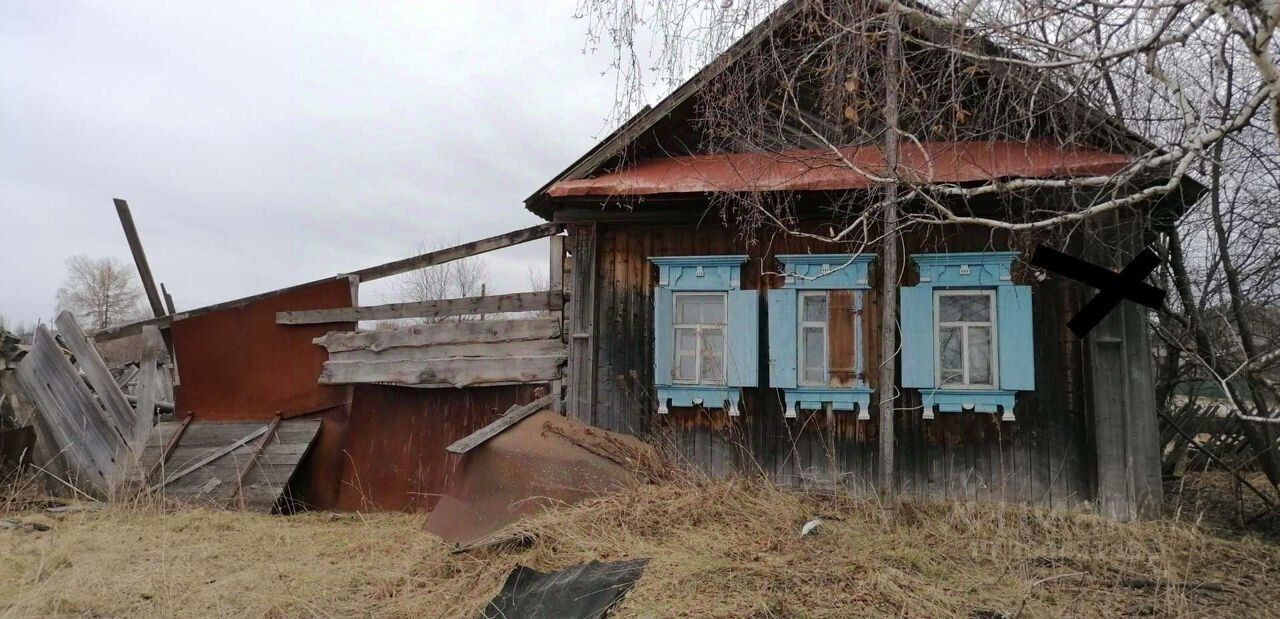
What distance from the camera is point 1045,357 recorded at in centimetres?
613

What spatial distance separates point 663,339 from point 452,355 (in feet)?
7.28

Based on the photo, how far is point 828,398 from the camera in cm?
637

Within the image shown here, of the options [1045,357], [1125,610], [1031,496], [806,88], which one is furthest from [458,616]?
[806,88]

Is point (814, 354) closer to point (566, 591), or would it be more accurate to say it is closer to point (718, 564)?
point (718, 564)

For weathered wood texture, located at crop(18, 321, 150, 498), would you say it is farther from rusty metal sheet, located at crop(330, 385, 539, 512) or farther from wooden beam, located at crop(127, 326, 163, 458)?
rusty metal sheet, located at crop(330, 385, 539, 512)

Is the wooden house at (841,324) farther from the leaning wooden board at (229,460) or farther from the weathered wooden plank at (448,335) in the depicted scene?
the leaning wooden board at (229,460)

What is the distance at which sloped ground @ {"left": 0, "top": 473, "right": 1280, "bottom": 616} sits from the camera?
4.08 metres

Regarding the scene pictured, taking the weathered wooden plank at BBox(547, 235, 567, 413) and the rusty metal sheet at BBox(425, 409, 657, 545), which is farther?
the weathered wooden plank at BBox(547, 235, 567, 413)

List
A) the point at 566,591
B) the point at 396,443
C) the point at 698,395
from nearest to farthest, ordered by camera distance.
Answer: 1. the point at 566,591
2. the point at 698,395
3. the point at 396,443

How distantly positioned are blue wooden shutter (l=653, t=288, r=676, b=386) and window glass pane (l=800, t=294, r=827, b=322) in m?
1.17

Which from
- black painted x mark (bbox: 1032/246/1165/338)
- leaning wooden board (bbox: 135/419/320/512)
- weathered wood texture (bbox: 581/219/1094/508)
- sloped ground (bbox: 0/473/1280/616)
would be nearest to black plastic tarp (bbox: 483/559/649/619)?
sloped ground (bbox: 0/473/1280/616)

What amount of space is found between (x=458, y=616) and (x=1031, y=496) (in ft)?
15.0

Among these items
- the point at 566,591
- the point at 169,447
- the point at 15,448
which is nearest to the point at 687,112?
the point at 566,591

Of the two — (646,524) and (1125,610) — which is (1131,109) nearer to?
(1125,610)
